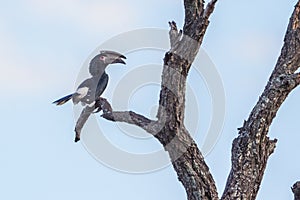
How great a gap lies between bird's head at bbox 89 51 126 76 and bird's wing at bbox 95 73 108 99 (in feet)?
0.24

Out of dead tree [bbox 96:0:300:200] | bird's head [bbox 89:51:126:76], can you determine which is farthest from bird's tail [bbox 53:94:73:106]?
dead tree [bbox 96:0:300:200]

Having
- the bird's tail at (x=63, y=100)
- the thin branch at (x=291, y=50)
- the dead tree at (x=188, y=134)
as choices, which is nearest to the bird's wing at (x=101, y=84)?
the bird's tail at (x=63, y=100)

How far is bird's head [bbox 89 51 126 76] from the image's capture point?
7602 millimetres

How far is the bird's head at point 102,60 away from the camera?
7602 millimetres

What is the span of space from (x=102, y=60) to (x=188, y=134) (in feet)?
4.30

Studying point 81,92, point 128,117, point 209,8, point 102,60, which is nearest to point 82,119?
point 81,92

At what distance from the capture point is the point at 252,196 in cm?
705

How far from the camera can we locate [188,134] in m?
7.10

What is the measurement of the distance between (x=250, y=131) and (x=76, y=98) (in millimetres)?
1855

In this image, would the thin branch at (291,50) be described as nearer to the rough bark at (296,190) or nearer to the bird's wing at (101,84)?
the rough bark at (296,190)

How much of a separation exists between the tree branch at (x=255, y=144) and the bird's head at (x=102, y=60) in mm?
1552

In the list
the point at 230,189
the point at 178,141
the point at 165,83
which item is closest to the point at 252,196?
the point at 230,189

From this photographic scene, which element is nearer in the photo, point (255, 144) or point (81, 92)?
point (255, 144)

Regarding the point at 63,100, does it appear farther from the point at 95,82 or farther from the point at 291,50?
the point at 291,50
